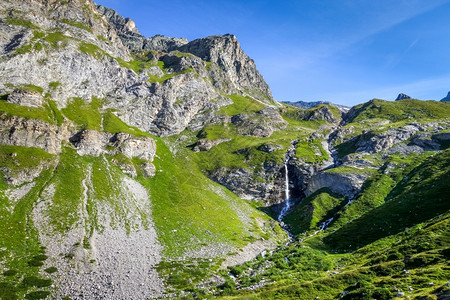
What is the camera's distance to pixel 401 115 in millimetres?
192625

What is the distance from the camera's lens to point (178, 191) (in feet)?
320

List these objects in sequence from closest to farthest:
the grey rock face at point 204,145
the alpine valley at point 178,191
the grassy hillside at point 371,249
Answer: the grassy hillside at point 371,249
the alpine valley at point 178,191
the grey rock face at point 204,145

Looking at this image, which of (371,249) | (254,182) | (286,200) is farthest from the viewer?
(254,182)

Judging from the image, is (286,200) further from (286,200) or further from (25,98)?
(25,98)

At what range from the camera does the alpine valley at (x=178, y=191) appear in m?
41.2

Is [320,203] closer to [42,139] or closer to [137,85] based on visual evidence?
[42,139]

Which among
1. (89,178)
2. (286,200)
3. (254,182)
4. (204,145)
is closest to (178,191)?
(89,178)

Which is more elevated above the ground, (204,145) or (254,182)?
(204,145)

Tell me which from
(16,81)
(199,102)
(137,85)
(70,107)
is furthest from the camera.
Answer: (199,102)

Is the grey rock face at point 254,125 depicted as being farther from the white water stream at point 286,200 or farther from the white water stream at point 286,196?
the white water stream at point 286,200

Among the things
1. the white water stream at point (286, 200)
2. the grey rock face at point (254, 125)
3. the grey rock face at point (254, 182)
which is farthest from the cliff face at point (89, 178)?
the grey rock face at point (254, 125)

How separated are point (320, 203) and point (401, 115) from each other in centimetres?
14393

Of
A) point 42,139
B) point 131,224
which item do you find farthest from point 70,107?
point 131,224

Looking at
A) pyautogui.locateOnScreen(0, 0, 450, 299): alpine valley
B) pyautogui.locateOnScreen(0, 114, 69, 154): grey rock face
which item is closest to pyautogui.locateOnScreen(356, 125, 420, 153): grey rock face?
pyautogui.locateOnScreen(0, 0, 450, 299): alpine valley
